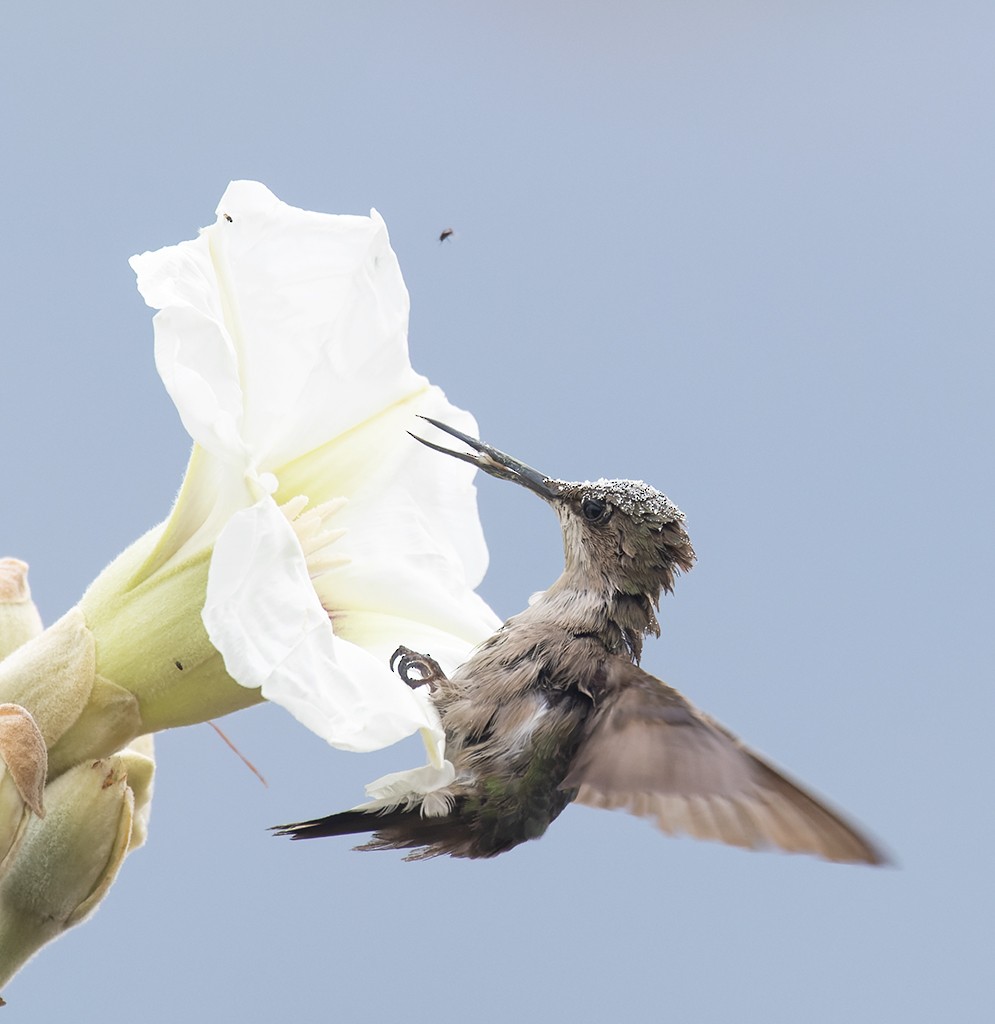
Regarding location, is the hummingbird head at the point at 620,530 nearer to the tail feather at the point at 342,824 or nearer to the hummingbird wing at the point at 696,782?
the hummingbird wing at the point at 696,782

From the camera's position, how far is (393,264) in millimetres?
1381

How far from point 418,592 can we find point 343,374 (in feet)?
0.77

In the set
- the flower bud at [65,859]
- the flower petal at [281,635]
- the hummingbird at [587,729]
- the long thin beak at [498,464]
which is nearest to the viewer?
the flower petal at [281,635]

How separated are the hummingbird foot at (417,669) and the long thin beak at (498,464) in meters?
0.22

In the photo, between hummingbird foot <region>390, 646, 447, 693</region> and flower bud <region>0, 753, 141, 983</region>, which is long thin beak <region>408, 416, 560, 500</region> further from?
flower bud <region>0, 753, 141, 983</region>

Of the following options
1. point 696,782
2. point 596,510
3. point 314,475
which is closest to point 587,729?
point 696,782

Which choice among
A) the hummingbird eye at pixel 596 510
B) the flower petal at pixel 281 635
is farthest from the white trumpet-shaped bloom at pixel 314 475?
the hummingbird eye at pixel 596 510

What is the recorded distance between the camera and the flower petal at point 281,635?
101cm

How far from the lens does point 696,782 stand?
1.30m

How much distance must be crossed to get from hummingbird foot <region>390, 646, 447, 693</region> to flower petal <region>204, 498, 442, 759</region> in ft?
0.75

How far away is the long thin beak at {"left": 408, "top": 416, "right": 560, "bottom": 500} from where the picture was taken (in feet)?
4.70

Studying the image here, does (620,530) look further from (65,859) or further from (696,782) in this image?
(65,859)

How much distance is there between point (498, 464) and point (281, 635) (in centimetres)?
49

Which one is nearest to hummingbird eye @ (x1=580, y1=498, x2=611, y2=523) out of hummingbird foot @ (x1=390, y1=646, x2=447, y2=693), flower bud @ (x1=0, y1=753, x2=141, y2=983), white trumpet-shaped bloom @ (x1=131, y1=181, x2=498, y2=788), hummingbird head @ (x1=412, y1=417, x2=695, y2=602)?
hummingbird head @ (x1=412, y1=417, x2=695, y2=602)
